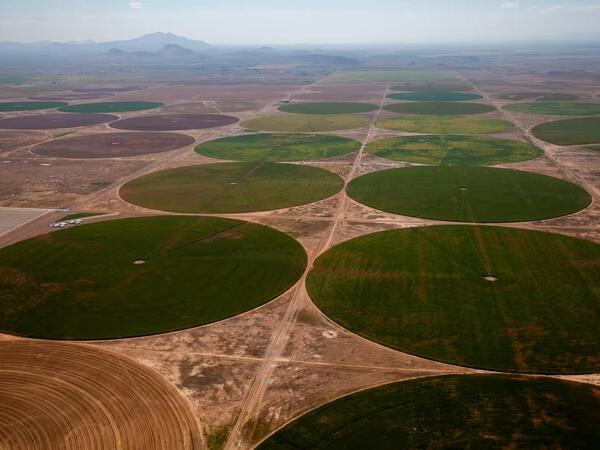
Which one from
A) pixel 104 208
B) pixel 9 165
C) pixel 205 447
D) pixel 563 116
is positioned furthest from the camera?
pixel 563 116

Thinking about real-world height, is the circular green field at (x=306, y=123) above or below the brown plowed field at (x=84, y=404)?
above

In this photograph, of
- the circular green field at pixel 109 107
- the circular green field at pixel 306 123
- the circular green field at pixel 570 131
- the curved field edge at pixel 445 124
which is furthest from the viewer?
the circular green field at pixel 109 107

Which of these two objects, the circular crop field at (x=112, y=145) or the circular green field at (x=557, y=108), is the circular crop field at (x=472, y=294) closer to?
the circular crop field at (x=112, y=145)

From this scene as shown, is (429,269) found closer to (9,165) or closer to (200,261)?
(200,261)

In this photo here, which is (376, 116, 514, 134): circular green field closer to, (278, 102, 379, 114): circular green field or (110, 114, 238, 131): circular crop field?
(278, 102, 379, 114): circular green field

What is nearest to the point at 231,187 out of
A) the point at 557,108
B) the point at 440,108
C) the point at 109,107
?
the point at 440,108

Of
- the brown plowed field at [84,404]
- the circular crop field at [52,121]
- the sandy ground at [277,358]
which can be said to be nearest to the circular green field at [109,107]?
the circular crop field at [52,121]

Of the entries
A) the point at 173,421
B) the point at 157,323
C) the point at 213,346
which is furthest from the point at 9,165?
the point at 173,421
